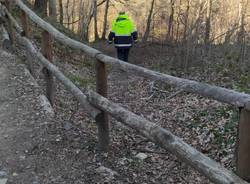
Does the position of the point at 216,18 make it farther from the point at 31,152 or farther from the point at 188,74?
the point at 31,152

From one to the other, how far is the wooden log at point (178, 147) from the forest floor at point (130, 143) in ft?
2.49

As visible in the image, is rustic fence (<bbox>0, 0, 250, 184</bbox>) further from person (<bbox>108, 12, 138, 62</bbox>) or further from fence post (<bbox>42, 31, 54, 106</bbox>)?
person (<bbox>108, 12, 138, 62</bbox>)

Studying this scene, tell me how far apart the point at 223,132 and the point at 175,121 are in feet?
4.85

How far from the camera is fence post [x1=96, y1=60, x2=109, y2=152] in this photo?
5.09m

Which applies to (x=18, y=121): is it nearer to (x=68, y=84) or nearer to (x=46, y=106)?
(x=46, y=106)

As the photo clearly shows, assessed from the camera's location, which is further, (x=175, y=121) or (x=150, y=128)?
(x=175, y=121)

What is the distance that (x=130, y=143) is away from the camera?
6.41 meters

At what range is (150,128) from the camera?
3893 millimetres

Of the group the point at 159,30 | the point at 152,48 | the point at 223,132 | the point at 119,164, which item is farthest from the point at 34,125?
the point at 159,30

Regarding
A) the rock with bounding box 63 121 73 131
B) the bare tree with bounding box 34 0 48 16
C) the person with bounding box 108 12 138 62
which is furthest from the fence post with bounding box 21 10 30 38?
the bare tree with bounding box 34 0 48 16

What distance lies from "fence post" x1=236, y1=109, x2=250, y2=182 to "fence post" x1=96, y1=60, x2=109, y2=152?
2.48m

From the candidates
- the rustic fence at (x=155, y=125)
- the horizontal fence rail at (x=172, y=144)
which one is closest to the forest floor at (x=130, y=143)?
the rustic fence at (x=155, y=125)

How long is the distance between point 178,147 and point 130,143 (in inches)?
119

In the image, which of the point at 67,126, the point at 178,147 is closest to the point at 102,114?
the point at 67,126
